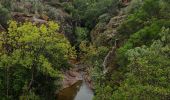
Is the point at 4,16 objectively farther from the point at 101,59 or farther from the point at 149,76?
the point at 149,76

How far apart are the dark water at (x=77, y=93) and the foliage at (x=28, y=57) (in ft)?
41.9

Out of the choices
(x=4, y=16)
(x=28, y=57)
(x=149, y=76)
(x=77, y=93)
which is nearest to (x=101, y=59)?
(x=77, y=93)

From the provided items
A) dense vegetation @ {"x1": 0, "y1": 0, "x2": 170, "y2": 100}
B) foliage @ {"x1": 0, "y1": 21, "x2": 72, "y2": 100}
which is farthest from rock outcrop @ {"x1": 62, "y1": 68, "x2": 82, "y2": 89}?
foliage @ {"x1": 0, "y1": 21, "x2": 72, "y2": 100}

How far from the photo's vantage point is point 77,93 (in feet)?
235

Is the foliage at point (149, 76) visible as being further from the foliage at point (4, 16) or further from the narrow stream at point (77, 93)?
the foliage at point (4, 16)

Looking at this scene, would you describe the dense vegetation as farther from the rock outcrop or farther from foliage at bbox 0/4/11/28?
the rock outcrop

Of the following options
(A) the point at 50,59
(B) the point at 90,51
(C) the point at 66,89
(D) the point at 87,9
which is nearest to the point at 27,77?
(A) the point at 50,59

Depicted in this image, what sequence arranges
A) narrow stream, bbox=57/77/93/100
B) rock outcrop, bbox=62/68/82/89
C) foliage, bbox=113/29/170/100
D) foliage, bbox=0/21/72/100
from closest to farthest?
1. foliage, bbox=113/29/170/100
2. foliage, bbox=0/21/72/100
3. narrow stream, bbox=57/77/93/100
4. rock outcrop, bbox=62/68/82/89

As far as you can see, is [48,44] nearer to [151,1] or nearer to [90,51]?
[151,1]

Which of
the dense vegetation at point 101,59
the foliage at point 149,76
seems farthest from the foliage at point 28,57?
the foliage at point 149,76

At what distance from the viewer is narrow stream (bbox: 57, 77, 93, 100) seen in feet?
219

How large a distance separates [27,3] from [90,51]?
Answer: 28065mm

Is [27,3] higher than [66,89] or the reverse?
higher

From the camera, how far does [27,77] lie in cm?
5184
